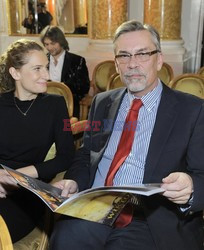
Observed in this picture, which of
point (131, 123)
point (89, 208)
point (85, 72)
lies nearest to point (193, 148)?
point (131, 123)

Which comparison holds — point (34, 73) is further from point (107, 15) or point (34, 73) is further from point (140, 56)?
point (107, 15)

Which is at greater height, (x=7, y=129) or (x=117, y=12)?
(x=117, y=12)

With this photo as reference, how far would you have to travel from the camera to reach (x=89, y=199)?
45.8 inches

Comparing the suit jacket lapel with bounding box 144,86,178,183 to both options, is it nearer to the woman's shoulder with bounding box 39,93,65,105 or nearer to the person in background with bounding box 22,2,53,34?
the woman's shoulder with bounding box 39,93,65,105

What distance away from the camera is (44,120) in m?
1.82

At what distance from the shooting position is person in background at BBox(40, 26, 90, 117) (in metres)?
3.87

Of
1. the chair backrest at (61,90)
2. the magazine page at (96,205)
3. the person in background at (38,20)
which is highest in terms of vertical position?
the person in background at (38,20)

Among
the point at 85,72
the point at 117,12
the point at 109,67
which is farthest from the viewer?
the point at 117,12

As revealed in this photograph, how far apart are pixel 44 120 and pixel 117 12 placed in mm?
4083

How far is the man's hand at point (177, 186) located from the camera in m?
1.17

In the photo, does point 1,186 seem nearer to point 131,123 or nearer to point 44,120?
point 44,120

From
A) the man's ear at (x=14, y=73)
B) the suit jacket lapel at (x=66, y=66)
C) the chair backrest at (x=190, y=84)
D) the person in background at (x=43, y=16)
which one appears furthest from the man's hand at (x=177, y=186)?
the person in background at (x=43, y=16)

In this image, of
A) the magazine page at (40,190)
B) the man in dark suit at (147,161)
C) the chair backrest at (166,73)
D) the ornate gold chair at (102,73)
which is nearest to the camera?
the magazine page at (40,190)

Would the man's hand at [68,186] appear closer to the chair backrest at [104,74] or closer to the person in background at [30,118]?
the person in background at [30,118]
